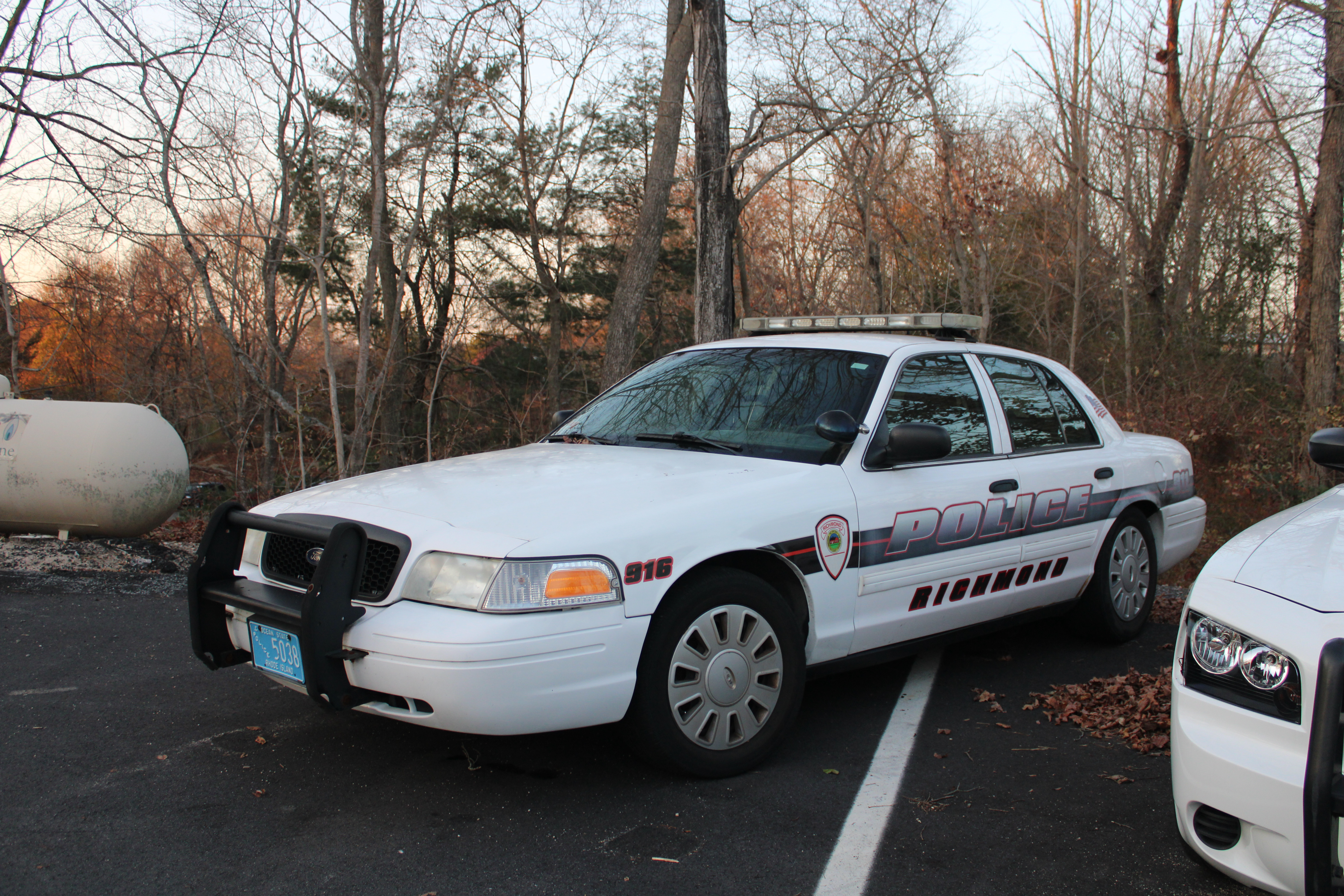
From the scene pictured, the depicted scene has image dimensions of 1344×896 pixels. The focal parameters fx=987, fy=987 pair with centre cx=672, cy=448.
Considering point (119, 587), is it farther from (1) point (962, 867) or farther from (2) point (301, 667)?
(1) point (962, 867)

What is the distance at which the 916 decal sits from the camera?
3.19 m

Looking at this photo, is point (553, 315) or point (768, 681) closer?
point (768, 681)

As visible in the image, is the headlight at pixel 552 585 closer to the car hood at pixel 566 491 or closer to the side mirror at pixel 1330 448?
the car hood at pixel 566 491

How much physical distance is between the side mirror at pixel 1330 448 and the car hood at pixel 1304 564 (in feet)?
2.09

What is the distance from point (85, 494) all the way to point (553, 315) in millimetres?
14776

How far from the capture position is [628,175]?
2247cm

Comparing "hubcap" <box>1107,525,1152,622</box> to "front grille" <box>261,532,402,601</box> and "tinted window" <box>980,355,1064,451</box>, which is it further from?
"front grille" <box>261,532,402,601</box>

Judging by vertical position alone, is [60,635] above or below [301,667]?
below

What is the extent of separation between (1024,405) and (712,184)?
6396 millimetres

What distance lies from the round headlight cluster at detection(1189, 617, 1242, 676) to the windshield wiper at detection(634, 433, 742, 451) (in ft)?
6.28

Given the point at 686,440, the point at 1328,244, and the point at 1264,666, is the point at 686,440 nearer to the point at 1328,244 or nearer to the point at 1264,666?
the point at 1264,666

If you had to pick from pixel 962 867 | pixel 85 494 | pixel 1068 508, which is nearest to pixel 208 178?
pixel 85 494

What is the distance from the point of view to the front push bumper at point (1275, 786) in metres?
2.15

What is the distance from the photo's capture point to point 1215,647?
8.29 feet
